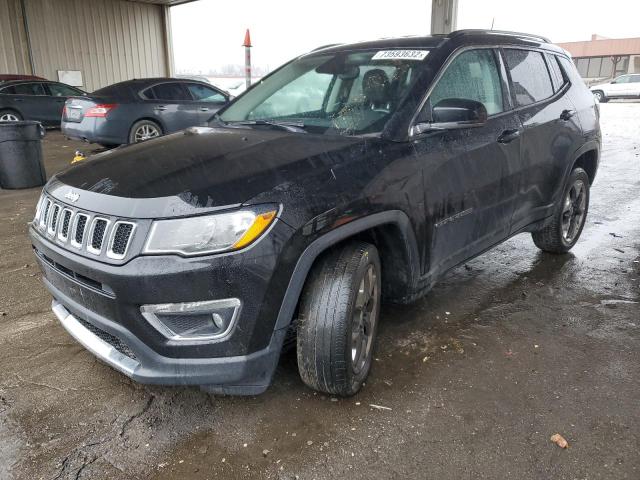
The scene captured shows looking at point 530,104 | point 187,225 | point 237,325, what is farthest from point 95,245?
point 530,104

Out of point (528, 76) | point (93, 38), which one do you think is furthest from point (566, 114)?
point (93, 38)

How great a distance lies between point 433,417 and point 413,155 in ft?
4.21

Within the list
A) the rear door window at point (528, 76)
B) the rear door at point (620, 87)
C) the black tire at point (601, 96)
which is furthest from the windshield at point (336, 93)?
the rear door at point (620, 87)

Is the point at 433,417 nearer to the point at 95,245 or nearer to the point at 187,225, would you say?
the point at 187,225

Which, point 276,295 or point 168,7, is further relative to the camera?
point 168,7

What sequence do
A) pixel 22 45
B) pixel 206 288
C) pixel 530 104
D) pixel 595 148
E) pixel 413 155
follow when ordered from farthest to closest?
1. pixel 22 45
2. pixel 595 148
3. pixel 530 104
4. pixel 413 155
5. pixel 206 288

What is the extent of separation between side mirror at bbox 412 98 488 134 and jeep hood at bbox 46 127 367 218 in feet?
1.42

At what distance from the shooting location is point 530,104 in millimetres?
3648

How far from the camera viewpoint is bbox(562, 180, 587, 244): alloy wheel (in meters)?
4.48

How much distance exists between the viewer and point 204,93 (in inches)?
410

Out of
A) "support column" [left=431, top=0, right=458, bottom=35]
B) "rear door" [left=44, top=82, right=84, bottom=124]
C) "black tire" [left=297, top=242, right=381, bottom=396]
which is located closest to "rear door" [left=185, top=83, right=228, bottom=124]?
"support column" [left=431, top=0, right=458, bottom=35]

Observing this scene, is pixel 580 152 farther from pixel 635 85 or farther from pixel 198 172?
pixel 635 85

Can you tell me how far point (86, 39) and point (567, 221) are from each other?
17.4m

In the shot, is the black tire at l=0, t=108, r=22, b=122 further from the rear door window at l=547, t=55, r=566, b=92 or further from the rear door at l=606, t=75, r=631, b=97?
the rear door at l=606, t=75, r=631, b=97
